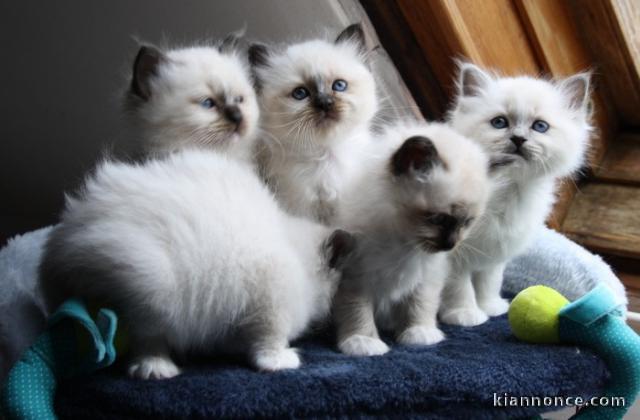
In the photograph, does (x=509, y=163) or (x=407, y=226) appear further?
(x=509, y=163)

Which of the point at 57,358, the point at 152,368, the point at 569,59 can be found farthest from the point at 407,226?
the point at 569,59

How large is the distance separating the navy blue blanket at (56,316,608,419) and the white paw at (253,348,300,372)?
2 centimetres

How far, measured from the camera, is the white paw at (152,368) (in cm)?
102

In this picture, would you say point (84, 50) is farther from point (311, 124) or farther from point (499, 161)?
point (499, 161)

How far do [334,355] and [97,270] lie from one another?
40 centimetres

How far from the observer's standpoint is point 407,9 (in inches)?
62.4

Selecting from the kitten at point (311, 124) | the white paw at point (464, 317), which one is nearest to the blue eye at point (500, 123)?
the kitten at point (311, 124)

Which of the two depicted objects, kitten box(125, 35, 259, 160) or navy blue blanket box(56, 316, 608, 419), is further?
kitten box(125, 35, 259, 160)

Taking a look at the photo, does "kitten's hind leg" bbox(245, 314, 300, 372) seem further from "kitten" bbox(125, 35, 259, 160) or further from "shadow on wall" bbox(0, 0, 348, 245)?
"shadow on wall" bbox(0, 0, 348, 245)

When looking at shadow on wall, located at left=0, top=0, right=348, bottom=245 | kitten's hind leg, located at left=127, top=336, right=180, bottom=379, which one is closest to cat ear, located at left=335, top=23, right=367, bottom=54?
shadow on wall, located at left=0, top=0, right=348, bottom=245

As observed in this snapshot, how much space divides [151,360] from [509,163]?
27.2 inches

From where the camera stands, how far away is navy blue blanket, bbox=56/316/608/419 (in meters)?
0.95

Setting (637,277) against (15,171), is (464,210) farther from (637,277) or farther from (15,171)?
Answer: (15,171)

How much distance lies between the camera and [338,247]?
1161 millimetres
